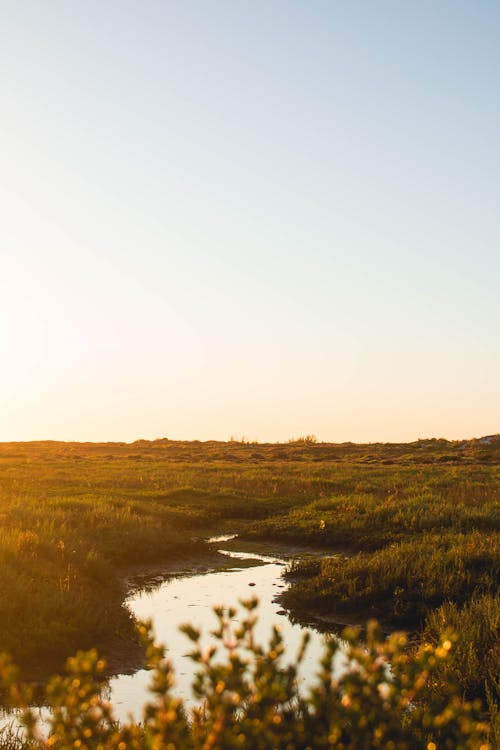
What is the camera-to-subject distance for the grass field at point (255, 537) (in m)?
11.5

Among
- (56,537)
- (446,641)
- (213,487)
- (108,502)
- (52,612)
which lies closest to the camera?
(446,641)

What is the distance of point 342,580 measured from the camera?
14898mm

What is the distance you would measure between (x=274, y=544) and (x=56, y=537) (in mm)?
7590

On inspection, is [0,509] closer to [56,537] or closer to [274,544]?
[56,537]

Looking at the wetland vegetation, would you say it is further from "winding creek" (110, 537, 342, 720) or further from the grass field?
"winding creek" (110, 537, 342, 720)

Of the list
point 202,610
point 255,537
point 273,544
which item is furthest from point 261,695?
point 255,537

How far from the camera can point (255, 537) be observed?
74.4ft

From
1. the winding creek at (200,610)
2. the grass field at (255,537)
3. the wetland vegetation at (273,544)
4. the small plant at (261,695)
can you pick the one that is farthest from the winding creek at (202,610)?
the small plant at (261,695)

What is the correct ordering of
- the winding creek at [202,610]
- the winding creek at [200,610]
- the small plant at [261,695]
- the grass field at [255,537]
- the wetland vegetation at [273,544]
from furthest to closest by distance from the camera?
the grass field at [255,537] → the wetland vegetation at [273,544] → the winding creek at [202,610] → the winding creek at [200,610] → the small plant at [261,695]

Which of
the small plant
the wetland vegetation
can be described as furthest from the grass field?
the small plant

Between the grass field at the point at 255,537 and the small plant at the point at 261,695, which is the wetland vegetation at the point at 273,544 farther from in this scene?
the small plant at the point at 261,695

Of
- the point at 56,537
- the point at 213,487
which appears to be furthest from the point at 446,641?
the point at 213,487

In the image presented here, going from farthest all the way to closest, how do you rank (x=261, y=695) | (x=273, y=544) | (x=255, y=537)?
(x=255, y=537)
(x=273, y=544)
(x=261, y=695)

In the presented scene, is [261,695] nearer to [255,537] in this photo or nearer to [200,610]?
[200,610]
